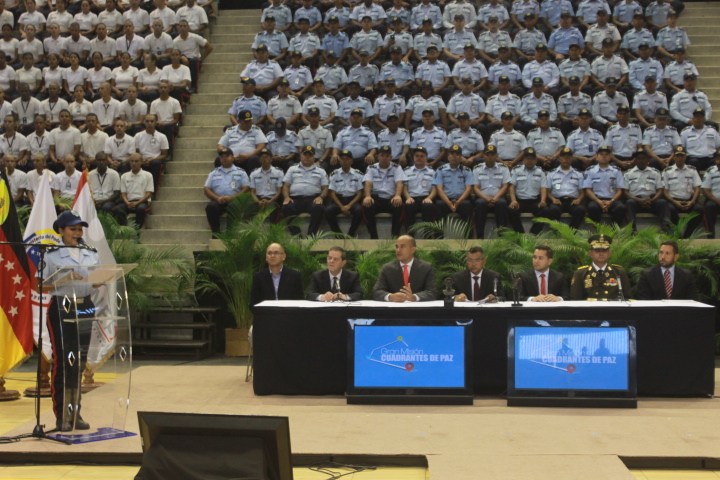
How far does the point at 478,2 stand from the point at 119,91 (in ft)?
24.7

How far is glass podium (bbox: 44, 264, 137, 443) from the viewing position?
18.0 feet

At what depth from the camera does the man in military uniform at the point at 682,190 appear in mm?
11352

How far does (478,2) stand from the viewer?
52.9ft

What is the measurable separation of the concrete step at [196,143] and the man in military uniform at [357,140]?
2.65m

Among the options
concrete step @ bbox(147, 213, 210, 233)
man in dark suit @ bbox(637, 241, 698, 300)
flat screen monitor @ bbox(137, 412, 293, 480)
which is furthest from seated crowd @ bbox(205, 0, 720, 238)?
flat screen monitor @ bbox(137, 412, 293, 480)

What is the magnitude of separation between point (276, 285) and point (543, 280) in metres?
2.98

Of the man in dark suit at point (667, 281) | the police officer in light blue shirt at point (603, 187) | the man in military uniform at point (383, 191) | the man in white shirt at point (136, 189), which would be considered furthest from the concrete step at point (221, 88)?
the man in dark suit at point (667, 281)

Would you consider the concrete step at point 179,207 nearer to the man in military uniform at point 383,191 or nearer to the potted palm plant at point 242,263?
the potted palm plant at point 242,263

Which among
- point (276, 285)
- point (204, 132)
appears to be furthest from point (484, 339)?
point (204, 132)

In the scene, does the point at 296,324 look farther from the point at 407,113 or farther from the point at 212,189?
the point at 407,113

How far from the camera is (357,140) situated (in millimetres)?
12633

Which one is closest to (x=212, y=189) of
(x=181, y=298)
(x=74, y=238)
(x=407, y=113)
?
(x=181, y=298)

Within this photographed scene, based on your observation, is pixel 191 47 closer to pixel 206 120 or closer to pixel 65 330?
pixel 206 120

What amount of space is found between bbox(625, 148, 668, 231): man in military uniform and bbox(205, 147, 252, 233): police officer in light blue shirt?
5567mm
